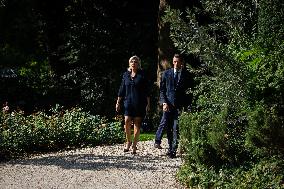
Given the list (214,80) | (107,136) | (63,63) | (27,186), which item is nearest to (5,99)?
(63,63)

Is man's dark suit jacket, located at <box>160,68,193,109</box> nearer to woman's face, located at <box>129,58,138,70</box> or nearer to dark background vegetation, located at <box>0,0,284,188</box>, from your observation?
dark background vegetation, located at <box>0,0,284,188</box>

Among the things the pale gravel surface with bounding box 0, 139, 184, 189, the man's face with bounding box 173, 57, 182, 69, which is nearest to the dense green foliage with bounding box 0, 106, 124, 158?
the pale gravel surface with bounding box 0, 139, 184, 189

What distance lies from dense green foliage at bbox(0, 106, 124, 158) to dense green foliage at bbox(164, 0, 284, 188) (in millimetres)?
4789

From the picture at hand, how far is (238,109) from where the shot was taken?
23.3ft

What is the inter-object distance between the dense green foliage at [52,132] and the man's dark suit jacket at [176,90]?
10.1ft

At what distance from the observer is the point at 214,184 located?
22.7ft

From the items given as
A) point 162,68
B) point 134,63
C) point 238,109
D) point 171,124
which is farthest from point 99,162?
point 162,68

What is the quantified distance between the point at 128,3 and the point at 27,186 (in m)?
14.3

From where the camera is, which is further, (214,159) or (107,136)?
(107,136)

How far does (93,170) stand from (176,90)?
226cm

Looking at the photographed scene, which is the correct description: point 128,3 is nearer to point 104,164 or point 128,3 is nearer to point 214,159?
point 104,164

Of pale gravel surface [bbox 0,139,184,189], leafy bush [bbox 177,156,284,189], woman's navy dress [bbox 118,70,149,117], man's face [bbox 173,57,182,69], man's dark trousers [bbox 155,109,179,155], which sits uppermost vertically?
man's face [bbox 173,57,182,69]

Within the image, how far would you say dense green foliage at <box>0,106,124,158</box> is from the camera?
11.5m

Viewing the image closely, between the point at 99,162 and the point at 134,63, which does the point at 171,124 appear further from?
the point at 99,162
